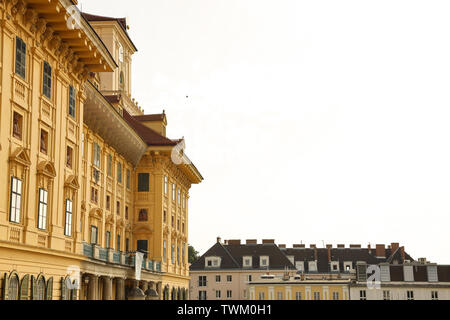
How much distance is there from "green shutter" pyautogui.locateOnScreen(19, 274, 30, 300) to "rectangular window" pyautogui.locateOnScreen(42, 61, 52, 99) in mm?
6829

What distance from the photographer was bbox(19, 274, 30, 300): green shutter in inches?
850

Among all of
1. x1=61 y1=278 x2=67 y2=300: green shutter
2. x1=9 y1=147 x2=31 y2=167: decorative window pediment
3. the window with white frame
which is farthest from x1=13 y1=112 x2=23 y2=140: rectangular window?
the window with white frame

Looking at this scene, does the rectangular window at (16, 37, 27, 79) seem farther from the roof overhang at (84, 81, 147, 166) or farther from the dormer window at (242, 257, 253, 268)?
the dormer window at (242, 257, 253, 268)

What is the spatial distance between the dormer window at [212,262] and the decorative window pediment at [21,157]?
87416 mm

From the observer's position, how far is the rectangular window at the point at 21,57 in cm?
2131

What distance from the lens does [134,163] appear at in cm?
5050

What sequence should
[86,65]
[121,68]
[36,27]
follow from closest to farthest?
[36,27] < [86,65] < [121,68]

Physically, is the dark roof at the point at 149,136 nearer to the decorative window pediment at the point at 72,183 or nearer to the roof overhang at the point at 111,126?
the roof overhang at the point at 111,126

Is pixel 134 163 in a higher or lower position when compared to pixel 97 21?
lower

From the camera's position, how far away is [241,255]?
364ft
